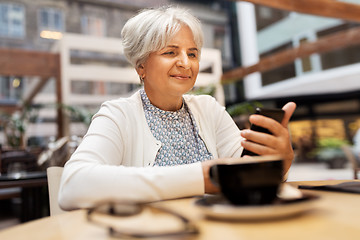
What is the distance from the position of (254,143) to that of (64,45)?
5.59 metres

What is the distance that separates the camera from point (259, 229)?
453 millimetres

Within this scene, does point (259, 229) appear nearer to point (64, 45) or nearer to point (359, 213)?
point (359, 213)

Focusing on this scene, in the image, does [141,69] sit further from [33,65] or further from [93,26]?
[93,26]

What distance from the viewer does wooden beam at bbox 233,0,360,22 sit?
3.28m

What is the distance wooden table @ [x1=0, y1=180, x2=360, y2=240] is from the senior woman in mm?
290

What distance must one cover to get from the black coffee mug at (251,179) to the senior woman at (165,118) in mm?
344

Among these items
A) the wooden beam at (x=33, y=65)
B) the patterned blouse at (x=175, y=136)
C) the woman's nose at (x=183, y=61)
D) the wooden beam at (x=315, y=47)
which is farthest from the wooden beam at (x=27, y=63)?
the woman's nose at (x=183, y=61)

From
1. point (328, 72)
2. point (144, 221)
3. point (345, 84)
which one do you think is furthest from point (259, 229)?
point (345, 84)

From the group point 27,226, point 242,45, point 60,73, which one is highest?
point 242,45

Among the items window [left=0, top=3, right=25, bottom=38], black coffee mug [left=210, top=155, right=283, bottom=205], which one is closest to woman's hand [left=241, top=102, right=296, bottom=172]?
black coffee mug [left=210, top=155, right=283, bottom=205]

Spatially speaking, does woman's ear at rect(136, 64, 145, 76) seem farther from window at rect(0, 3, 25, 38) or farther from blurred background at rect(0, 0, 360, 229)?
window at rect(0, 3, 25, 38)

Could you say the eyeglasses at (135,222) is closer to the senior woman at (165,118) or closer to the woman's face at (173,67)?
the senior woman at (165,118)

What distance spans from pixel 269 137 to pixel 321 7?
3.16 meters

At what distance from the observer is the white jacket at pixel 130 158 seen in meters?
0.74
